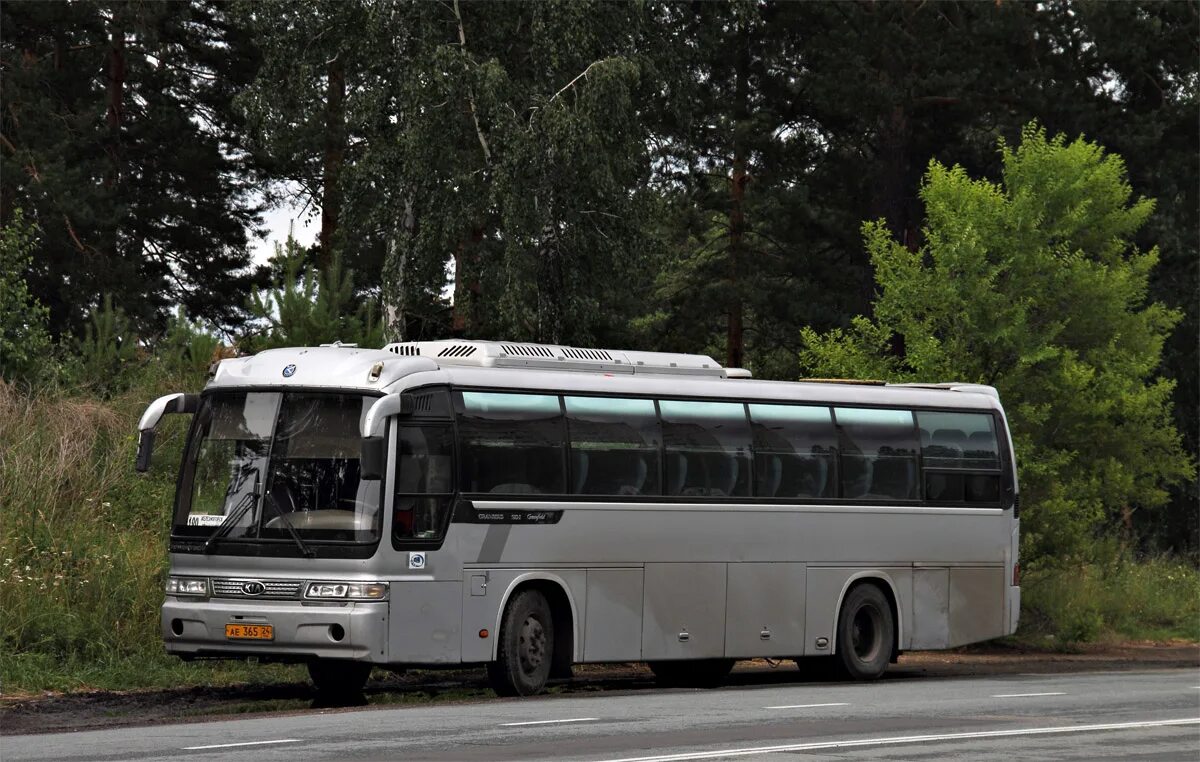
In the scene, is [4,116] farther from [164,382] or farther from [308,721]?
[308,721]

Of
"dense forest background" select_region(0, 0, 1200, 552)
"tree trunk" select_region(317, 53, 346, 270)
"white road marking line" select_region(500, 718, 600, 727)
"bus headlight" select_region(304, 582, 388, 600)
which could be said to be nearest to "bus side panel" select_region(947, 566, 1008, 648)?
"bus headlight" select_region(304, 582, 388, 600)

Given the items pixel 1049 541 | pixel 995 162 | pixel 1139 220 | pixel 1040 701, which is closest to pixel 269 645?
pixel 1040 701

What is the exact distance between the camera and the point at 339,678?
18.7m

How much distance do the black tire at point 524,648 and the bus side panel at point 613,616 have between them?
45 centimetres

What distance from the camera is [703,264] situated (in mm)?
49625

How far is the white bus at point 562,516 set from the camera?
17219 millimetres

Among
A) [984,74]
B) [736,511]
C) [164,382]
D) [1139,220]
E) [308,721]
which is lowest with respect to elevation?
[308,721]

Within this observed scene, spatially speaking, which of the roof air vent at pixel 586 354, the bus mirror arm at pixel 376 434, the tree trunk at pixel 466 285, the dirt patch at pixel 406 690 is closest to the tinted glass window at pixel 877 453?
the dirt patch at pixel 406 690

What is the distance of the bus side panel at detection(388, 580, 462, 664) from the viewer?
17.1 metres

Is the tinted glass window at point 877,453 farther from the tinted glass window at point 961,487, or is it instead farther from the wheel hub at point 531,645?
the wheel hub at point 531,645

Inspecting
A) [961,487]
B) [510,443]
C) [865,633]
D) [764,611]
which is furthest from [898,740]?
[961,487]

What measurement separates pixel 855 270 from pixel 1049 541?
691 inches

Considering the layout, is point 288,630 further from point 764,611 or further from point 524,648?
point 764,611

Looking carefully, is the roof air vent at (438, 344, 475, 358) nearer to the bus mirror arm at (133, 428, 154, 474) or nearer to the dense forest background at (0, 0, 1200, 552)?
the bus mirror arm at (133, 428, 154, 474)
